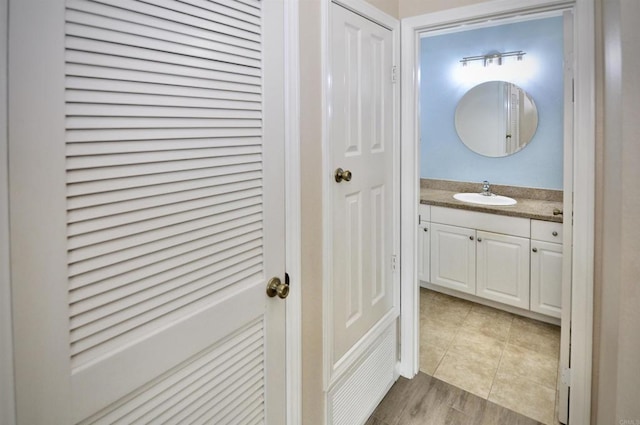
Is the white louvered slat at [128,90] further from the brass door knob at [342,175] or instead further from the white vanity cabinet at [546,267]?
the white vanity cabinet at [546,267]

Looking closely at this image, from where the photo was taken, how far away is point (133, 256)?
0.80 m

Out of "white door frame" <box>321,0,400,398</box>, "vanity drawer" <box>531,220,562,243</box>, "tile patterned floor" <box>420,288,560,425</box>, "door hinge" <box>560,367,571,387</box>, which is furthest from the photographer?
"vanity drawer" <box>531,220,562,243</box>

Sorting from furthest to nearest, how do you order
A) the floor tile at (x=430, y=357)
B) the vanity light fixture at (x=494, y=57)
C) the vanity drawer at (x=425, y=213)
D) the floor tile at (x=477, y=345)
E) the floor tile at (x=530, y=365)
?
1. the vanity drawer at (x=425, y=213)
2. the vanity light fixture at (x=494, y=57)
3. the floor tile at (x=477, y=345)
4. the floor tile at (x=430, y=357)
5. the floor tile at (x=530, y=365)

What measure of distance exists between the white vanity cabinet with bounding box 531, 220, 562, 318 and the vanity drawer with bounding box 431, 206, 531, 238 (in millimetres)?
84

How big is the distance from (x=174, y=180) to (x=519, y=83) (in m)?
3.30

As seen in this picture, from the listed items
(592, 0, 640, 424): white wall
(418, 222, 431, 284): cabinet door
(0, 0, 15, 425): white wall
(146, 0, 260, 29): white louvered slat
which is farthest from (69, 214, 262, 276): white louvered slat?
(418, 222, 431, 284): cabinet door

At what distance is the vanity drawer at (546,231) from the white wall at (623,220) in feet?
4.53

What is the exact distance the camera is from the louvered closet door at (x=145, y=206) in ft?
2.09

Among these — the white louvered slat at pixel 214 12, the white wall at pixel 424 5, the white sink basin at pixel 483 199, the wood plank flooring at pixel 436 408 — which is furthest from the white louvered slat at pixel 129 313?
the white sink basin at pixel 483 199

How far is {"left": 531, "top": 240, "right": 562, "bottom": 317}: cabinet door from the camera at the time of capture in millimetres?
2662

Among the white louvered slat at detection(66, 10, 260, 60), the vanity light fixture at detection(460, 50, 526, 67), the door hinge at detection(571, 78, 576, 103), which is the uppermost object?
the vanity light fixture at detection(460, 50, 526, 67)

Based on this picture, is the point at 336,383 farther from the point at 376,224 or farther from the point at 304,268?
the point at 376,224

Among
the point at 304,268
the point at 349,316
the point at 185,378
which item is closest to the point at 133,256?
the point at 185,378

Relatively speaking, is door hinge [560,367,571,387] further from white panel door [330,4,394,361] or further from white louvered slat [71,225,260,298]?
white louvered slat [71,225,260,298]
